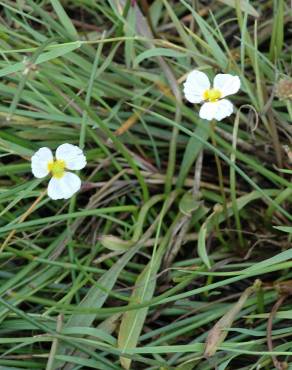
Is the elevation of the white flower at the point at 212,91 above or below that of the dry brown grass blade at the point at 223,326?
above

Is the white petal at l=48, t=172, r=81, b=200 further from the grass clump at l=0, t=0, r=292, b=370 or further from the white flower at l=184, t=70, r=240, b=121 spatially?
the white flower at l=184, t=70, r=240, b=121

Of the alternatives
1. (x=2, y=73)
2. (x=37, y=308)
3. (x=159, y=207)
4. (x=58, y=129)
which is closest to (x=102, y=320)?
(x=37, y=308)

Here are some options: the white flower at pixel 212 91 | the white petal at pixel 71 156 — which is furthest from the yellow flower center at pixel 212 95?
the white petal at pixel 71 156

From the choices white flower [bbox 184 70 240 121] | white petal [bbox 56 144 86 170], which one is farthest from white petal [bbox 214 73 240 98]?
white petal [bbox 56 144 86 170]

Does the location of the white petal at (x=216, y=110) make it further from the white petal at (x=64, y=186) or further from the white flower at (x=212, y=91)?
the white petal at (x=64, y=186)

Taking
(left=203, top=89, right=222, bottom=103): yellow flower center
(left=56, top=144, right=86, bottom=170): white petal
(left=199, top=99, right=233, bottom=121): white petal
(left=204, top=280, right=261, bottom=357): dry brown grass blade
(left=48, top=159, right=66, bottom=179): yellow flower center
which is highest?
(left=203, top=89, right=222, bottom=103): yellow flower center

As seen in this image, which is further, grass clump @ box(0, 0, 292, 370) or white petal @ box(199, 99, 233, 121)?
grass clump @ box(0, 0, 292, 370)

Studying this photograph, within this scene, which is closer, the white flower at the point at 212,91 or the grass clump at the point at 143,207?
the white flower at the point at 212,91

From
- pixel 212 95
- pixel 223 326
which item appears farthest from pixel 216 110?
pixel 223 326

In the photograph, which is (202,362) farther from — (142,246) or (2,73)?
(2,73)
